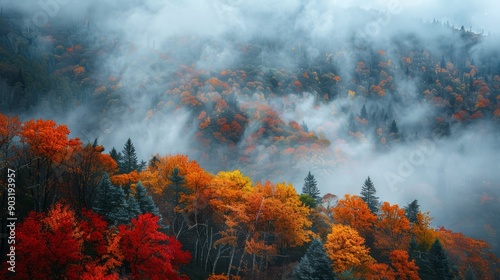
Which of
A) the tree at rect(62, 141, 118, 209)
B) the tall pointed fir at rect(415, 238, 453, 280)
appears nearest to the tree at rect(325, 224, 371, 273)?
the tall pointed fir at rect(415, 238, 453, 280)

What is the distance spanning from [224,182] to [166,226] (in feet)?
26.2

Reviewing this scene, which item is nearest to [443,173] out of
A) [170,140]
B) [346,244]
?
[170,140]

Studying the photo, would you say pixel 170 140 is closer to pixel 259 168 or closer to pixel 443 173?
pixel 259 168

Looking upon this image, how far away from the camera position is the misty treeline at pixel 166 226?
24.6 m

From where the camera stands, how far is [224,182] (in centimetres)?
3591

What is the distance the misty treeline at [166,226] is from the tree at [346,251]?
0.36 feet

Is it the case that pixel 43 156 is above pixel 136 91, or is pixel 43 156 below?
below

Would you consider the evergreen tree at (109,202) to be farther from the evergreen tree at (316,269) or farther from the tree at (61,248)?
the evergreen tree at (316,269)

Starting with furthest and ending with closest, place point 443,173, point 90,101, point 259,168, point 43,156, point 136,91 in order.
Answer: point 136,91, point 90,101, point 443,173, point 259,168, point 43,156

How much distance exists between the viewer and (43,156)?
3116 cm

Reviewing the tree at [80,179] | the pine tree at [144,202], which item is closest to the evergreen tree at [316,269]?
the pine tree at [144,202]

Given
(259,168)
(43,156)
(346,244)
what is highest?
(259,168)

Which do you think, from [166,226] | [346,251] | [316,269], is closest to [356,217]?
[346,251]

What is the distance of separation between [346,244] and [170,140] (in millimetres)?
119255
